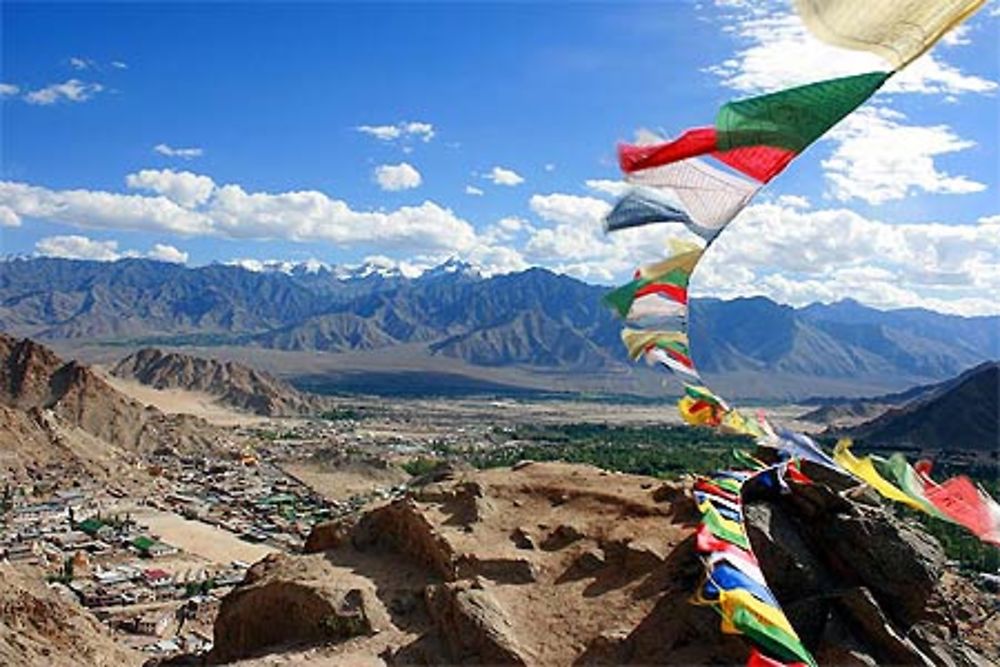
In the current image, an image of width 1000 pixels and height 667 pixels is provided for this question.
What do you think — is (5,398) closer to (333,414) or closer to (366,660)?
(333,414)

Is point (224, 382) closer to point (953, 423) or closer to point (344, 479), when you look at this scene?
point (344, 479)

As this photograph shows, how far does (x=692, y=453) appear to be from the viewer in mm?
85500

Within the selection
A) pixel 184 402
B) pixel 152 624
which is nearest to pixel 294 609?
pixel 152 624

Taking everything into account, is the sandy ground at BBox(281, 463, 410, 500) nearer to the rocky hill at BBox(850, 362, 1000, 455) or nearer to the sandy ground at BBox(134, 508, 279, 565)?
the sandy ground at BBox(134, 508, 279, 565)

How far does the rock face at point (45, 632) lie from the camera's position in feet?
63.0

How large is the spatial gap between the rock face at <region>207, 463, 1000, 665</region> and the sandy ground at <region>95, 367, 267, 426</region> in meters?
103

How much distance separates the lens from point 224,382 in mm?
139500

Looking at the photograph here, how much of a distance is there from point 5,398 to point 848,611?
82.1m

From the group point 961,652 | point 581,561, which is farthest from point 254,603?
point 961,652

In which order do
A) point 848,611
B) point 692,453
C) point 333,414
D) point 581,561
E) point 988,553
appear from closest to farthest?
point 848,611 → point 581,561 → point 988,553 → point 692,453 → point 333,414

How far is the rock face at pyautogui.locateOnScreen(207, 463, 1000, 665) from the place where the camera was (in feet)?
41.0

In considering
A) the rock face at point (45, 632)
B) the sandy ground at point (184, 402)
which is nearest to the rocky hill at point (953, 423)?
the sandy ground at point (184, 402)

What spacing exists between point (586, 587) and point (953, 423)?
90.9m

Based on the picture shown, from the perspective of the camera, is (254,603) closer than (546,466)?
Yes
